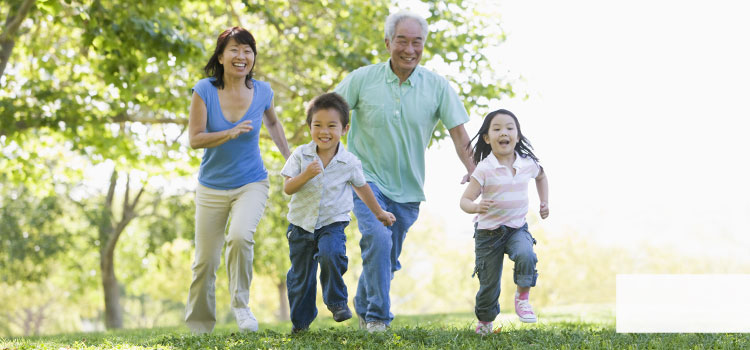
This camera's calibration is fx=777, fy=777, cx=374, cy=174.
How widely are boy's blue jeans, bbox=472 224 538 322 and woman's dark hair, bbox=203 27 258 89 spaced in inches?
95.2

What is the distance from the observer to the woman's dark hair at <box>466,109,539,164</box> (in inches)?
243

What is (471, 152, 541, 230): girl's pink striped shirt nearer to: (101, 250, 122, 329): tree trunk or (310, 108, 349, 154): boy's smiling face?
(310, 108, 349, 154): boy's smiling face

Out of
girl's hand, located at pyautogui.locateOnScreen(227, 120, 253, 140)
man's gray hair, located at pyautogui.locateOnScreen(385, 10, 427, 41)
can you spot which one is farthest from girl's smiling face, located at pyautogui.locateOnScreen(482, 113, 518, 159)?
girl's hand, located at pyautogui.locateOnScreen(227, 120, 253, 140)

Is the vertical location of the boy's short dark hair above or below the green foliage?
above

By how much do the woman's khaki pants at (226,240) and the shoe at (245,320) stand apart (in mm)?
46

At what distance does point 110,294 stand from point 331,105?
65.6 feet

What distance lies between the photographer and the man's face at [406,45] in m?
6.48

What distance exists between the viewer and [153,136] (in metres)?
18.0

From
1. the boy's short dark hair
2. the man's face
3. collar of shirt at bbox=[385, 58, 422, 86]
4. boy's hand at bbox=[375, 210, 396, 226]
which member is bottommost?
boy's hand at bbox=[375, 210, 396, 226]

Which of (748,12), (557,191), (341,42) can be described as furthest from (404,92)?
(748,12)

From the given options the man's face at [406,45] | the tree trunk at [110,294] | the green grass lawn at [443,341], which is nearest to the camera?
the green grass lawn at [443,341]

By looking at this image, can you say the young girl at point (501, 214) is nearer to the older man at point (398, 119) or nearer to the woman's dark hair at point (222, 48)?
the older man at point (398, 119)
